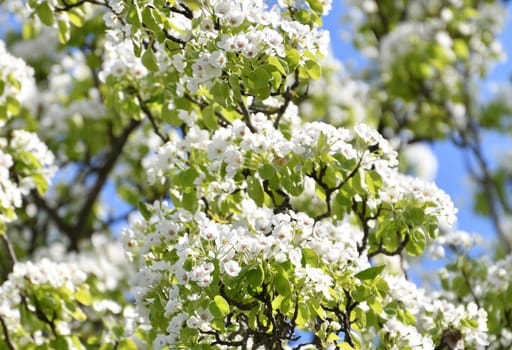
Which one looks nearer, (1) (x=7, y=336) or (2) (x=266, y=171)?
(2) (x=266, y=171)

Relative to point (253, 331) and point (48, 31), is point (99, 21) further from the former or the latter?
point (253, 331)

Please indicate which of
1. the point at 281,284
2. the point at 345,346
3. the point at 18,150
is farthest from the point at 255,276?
the point at 18,150

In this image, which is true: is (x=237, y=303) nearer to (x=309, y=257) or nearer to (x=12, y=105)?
(x=309, y=257)

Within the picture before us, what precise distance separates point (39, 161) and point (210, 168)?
1.69 m

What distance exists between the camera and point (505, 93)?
13.8m

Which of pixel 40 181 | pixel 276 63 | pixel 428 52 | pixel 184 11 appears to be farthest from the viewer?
pixel 428 52

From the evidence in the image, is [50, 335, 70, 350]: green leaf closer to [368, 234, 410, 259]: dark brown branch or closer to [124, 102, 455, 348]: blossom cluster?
[124, 102, 455, 348]: blossom cluster

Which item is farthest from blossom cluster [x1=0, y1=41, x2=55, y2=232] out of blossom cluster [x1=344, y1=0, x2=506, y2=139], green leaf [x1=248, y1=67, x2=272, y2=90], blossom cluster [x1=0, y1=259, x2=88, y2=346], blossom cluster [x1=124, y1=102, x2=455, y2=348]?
blossom cluster [x1=344, y1=0, x2=506, y2=139]

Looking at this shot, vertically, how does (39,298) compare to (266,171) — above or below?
below

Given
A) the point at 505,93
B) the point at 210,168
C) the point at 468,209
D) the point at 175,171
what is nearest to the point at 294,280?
the point at 210,168

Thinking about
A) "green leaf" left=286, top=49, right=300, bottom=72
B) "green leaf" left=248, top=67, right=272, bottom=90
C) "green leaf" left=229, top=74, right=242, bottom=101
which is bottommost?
"green leaf" left=229, top=74, right=242, bottom=101

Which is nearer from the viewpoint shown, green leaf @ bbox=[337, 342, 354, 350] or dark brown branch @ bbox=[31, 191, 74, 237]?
green leaf @ bbox=[337, 342, 354, 350]

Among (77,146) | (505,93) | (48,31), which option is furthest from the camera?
(505,93)

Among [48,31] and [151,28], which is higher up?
[48,31]
